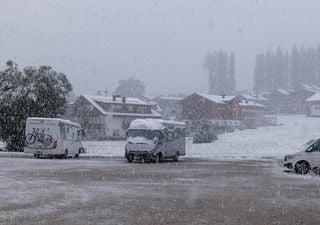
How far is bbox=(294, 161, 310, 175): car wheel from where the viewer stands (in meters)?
25.1

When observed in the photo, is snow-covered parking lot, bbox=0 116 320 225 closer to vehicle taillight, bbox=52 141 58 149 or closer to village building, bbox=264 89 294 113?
vehicle taillight, bbox=52 141 58 149

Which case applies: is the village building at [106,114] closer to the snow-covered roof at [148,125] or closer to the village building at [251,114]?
the village building at [251,114]

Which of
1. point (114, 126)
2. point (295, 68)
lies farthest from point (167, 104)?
point (114, 126)

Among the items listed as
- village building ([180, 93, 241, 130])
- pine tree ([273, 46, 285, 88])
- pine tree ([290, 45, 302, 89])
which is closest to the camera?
village building ([180, 93, 241, 130])

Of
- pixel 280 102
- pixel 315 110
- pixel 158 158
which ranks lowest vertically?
pixel 158 158

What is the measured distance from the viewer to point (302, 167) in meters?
25.1

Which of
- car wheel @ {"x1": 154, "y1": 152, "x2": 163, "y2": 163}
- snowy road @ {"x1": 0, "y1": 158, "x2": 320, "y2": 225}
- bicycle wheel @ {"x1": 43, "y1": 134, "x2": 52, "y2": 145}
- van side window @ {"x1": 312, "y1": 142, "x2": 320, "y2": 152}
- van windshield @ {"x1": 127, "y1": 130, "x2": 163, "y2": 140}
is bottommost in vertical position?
snowy road @ {"x1": 0, "y1": 158, "x2": 320, "y2": 225}

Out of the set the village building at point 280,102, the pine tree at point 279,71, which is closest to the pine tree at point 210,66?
the pine tree at point 279,71

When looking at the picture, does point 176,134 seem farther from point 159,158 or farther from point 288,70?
point 288,70

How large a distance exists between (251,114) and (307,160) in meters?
85.0

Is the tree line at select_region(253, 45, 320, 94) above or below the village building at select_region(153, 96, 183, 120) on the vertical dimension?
above

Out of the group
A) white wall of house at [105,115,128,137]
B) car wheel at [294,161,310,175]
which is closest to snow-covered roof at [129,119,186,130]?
car wheel at [294,161,310,175]

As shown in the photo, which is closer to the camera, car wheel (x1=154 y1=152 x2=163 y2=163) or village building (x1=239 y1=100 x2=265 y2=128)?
car wheel (x1=154 y1=152 x2=163 y2=163)

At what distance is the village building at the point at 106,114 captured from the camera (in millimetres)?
88875
